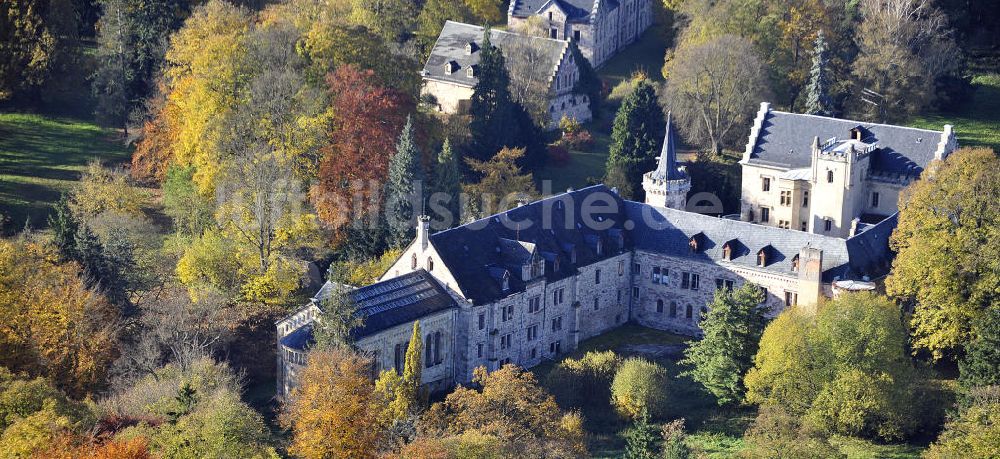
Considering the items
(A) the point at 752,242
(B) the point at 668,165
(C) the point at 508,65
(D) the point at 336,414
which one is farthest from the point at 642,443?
(C) the point at 508,65

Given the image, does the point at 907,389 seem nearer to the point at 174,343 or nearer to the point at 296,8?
the point at 174,343

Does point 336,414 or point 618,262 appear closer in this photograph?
point 336,414

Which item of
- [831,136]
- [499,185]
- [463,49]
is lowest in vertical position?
[499,185]

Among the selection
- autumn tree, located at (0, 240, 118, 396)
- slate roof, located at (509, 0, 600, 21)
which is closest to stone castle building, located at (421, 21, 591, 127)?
slate roof, located at (509, 0, 600, 21)

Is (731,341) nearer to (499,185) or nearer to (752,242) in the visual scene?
(752,242)

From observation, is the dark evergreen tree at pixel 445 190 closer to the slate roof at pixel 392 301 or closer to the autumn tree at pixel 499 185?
the autumn tree at pixel 499 185

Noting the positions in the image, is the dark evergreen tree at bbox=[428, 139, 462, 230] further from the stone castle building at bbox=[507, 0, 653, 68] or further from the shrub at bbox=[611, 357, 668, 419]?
the stone castle building at bbox=[507, 0, 653, 68]
